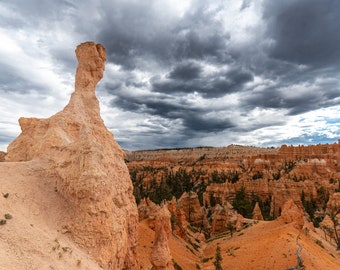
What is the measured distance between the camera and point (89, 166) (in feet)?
32.8

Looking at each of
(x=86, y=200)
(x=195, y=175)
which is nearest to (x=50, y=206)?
(x=86, y=200)

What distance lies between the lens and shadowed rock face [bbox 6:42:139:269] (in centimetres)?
948

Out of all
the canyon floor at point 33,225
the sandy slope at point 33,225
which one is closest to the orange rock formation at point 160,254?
Result: the canyon floor at point 33,225

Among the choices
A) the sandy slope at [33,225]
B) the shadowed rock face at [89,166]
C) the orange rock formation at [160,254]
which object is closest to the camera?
the sandy slope at [33,225]

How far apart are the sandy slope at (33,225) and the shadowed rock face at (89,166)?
0.45 meters

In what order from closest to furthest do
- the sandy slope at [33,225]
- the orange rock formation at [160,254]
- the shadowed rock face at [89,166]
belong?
1. the sandy slope at [33,225]
2. the shadowed rock face at [89,166]
3. the orange rock formation at [160,254]

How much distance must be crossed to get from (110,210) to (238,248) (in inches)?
877

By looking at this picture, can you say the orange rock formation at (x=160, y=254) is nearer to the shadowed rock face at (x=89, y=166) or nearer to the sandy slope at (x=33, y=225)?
the shadowed rock face at (x=89, y=166)

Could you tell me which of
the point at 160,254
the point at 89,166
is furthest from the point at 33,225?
the point at 160,254

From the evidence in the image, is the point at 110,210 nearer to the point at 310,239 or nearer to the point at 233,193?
the point at 310,239

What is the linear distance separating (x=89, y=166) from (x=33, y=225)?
259 cm

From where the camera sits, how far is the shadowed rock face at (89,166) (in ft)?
31.1

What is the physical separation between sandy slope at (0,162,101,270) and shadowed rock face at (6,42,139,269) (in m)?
0.45

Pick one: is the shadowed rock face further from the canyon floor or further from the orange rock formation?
the orange rock formation
